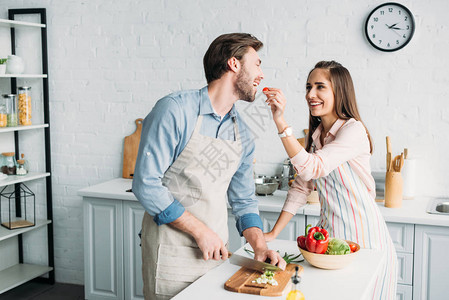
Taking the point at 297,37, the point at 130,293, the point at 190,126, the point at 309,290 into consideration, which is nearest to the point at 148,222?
the point at 190,126

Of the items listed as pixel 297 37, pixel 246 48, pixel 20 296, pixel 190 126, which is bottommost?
pixel 20 296

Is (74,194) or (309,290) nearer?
(309,290)

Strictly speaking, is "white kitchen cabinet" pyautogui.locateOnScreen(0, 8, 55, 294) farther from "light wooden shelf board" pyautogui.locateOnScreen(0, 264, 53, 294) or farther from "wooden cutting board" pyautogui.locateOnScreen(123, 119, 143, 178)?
"wooden cutting board" pyautogui.locateOnScreen(123, 119, 143, 178)

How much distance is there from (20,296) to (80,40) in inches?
83.7

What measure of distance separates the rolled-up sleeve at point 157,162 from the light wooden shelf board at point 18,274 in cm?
251

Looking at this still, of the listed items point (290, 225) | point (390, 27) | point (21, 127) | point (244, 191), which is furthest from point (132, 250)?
point (390, 27)

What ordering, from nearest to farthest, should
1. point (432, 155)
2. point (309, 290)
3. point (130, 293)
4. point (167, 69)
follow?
point (309, 290)
point (432, 155)
point (130, 293)
point (167, 69)

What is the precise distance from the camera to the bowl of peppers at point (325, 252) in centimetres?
196

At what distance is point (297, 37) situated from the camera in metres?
3.80

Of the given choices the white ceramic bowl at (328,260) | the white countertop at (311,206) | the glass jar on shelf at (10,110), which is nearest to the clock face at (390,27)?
the white countertop at (311,206)

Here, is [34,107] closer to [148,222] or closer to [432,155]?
[148,222]

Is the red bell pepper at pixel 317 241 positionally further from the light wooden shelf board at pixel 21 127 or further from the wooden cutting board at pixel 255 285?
the light wooden shelf board at pixel 21 127

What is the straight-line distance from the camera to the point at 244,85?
2221mm

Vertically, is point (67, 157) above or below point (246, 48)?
below
